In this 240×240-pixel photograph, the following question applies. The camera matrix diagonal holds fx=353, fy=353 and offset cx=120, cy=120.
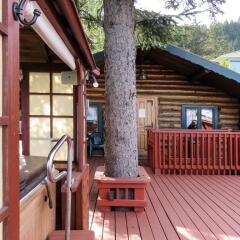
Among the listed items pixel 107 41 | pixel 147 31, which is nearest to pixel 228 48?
pixel 147 31

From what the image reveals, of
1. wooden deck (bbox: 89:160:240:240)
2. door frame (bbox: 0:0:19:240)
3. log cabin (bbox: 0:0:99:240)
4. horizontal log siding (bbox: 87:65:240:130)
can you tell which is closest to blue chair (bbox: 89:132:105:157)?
horizontal log siding (bbox: 87:65:240:130)

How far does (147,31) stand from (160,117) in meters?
3.45

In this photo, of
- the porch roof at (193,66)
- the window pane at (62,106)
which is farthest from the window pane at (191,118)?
the window pane at (62,106)

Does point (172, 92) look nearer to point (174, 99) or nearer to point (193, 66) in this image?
point (174, 99)

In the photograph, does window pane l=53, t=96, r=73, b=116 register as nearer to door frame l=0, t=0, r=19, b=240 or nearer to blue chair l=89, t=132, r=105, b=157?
door frame l=0, t=0, r=19, b=240

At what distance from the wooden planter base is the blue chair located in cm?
550

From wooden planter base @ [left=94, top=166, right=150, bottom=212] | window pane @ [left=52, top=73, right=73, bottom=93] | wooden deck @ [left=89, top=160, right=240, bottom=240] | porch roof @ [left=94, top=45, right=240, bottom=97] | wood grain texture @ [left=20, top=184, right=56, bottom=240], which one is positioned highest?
porch roof @ [left=94, top=45, right=240, bottom=97]

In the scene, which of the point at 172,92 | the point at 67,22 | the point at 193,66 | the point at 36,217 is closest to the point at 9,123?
the point at 36,217

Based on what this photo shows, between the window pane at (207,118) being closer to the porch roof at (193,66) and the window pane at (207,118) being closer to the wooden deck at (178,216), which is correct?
the porch roof at (193,66)

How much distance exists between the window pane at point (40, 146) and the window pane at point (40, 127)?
8 centimetres

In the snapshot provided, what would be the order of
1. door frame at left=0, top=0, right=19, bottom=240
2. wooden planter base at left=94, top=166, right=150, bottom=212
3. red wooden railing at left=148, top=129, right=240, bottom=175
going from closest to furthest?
door frame at left=0, top=0, right=19, bottom=240, wooden planter base at left=94, top=166, right=150, bottom=212, red wooden railing at left=148, top=129, right=240, bottom=175

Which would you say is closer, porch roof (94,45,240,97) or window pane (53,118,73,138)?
window pane (53,118,73,138)

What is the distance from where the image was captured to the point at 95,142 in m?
10.8

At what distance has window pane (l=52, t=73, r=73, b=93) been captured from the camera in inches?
185
